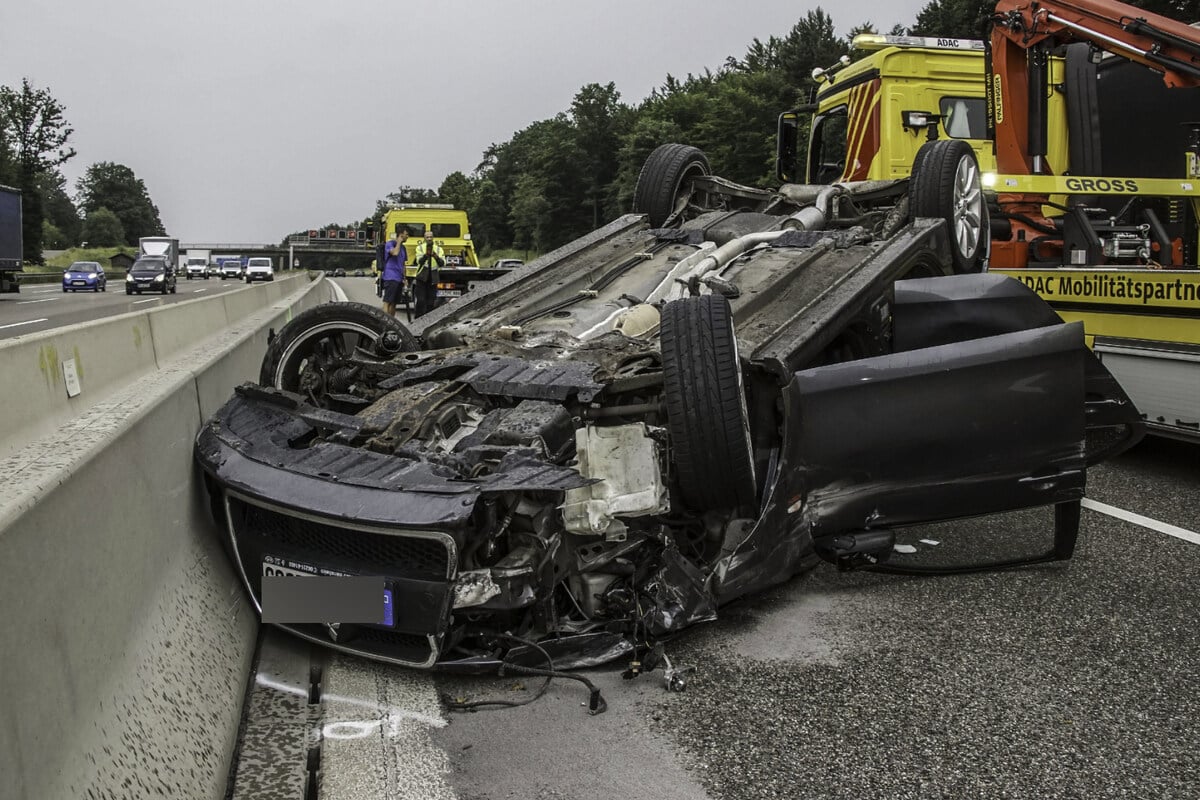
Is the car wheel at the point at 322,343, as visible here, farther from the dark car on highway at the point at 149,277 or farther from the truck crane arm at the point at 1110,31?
the dark car on highway at the point at 149,277

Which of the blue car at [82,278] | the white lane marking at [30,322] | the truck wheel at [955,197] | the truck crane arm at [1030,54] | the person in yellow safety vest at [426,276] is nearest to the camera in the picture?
the truck wheel at [955,197]

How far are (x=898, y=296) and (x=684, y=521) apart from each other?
168 centimetres

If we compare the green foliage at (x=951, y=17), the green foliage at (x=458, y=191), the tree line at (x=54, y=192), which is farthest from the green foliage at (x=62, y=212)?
the green foliage at (x=951, y=17)

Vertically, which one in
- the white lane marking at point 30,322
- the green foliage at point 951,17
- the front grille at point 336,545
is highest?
the green foliage at point 951,17

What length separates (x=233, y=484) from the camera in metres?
3.30

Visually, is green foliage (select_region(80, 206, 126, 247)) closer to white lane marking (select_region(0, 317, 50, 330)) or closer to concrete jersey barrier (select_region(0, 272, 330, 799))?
white lane marking (select_region(0, 317, 50, 330))

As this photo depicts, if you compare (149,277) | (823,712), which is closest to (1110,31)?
(823,712)

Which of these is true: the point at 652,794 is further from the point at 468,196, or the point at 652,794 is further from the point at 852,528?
the point at 468,196

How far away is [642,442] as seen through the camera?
12.1 feet

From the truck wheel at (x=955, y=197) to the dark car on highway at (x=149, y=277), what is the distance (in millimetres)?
33199

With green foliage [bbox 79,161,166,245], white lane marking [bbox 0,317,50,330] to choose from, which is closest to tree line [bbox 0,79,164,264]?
green foliage [bbox 79,161,166,245]

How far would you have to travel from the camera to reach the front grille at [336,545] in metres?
3.05

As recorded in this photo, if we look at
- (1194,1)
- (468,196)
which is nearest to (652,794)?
(1194,1)

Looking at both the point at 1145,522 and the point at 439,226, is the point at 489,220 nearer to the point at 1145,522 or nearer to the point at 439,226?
the point at 439,226
